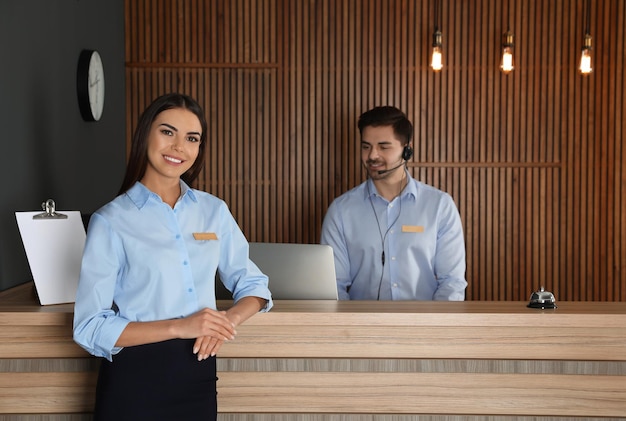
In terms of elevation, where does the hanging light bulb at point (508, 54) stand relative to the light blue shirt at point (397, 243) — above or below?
above

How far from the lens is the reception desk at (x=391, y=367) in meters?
2.82

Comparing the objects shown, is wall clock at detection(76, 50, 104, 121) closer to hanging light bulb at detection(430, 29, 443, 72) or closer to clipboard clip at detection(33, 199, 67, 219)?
clipboard clip at detection(33, 199, 67, 219)

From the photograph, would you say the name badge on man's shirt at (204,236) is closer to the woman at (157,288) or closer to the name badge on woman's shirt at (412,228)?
the woman at (157,288)

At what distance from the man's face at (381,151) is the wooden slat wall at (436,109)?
6.14ft

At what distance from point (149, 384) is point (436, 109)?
4.51 meters

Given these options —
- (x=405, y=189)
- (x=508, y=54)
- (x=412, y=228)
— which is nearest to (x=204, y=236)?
(x=412, y=228)

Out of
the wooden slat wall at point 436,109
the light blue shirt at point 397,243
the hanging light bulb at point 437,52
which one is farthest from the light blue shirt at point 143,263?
the wooden slat wall at point 436,109

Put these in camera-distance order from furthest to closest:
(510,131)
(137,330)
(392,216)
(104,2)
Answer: (510,131) < (104,2) < (392,216) < (137,330)

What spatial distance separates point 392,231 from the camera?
454 cm

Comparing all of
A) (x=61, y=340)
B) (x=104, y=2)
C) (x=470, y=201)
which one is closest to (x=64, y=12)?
(x=104, y=2)

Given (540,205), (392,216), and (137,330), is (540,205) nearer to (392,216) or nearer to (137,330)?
(392,216)

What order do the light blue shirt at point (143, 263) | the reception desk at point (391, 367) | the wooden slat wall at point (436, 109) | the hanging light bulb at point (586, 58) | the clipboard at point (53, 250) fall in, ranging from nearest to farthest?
the light blue shirt at point (143, 263) < the reception desk at point (391, 367) < the clipboard at point (53, 250) < the hanging light bulb at point (586, 58) < the wooden slat wall at point (436, 109)

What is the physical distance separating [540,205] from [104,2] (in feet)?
12.3

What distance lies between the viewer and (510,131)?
6.44 m
